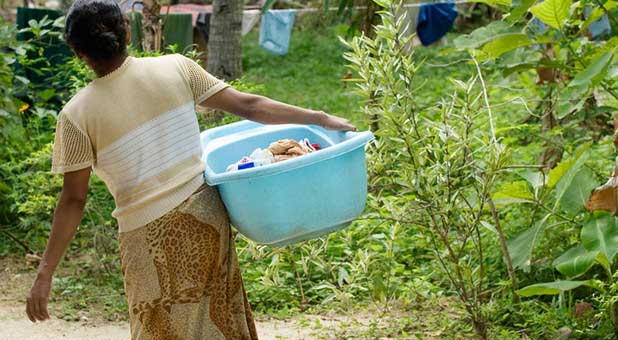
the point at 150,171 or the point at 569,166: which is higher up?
the point at 150,171

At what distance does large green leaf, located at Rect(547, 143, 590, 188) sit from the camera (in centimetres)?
367

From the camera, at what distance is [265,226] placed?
9.49 feet

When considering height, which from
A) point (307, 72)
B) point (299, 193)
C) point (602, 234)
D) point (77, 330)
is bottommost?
point (307, 72)

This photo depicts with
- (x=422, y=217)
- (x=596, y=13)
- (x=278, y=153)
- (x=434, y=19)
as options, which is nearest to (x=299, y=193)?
(x=278, y=153)

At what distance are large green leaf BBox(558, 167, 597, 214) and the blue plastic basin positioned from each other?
1175mm

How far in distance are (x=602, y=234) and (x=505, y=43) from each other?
102 centimetres

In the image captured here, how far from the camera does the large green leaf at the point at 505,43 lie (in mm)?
4137

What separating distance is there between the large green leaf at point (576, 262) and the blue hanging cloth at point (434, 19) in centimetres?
997

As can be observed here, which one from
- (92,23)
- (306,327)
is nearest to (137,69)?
(92,23)

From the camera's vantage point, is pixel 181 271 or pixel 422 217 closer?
pixel 181 271

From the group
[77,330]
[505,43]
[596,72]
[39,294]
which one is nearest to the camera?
[39,294]

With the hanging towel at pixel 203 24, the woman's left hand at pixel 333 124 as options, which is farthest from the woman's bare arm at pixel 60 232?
the hanging towel at pixel 203 24

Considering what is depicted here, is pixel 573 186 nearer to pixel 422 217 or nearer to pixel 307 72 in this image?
pixel 422 217

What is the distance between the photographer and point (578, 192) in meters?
3.83
